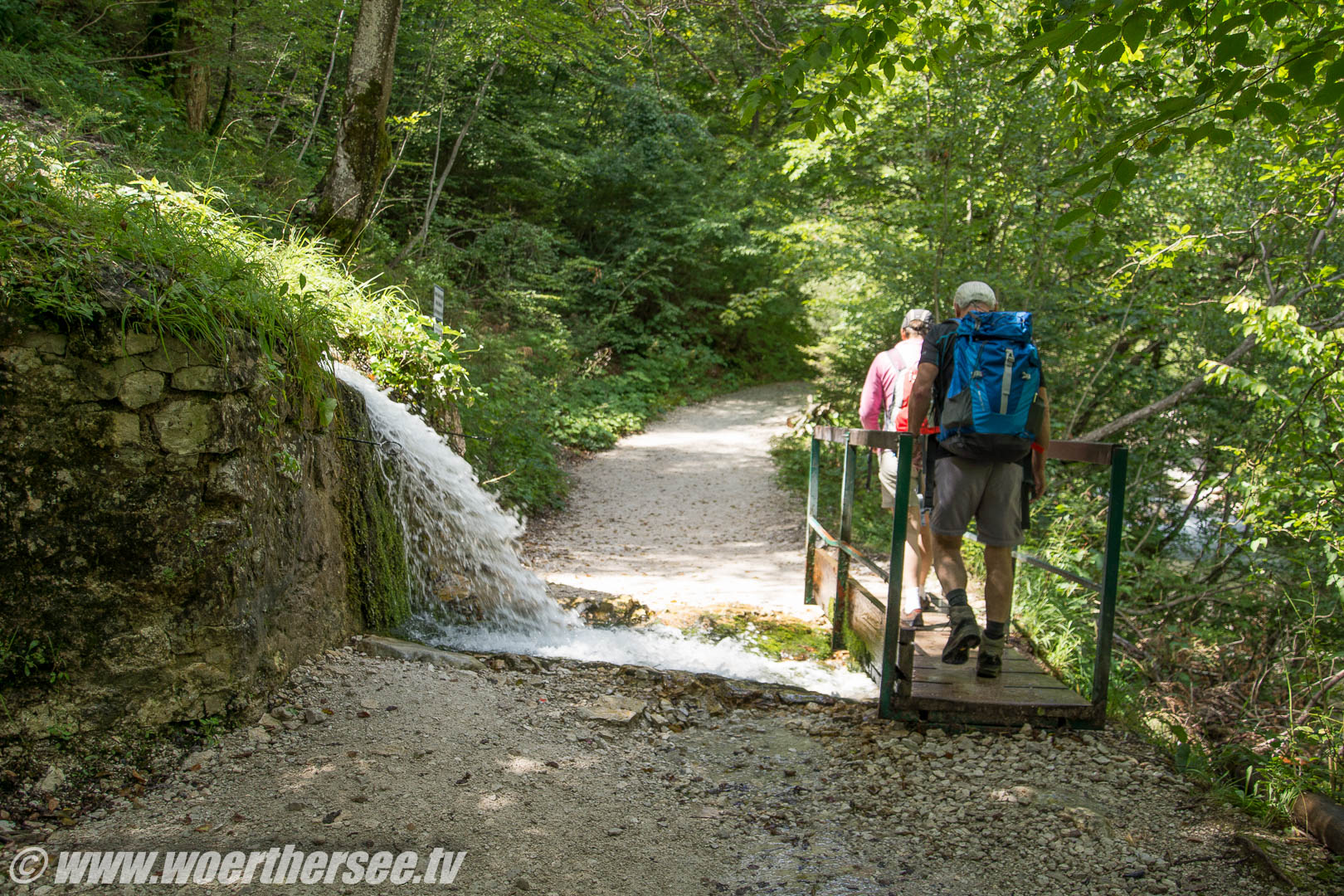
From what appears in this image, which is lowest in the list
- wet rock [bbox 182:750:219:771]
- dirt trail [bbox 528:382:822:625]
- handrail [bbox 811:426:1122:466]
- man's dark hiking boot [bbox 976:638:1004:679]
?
dirt trail [bbox 528:382:822:625]

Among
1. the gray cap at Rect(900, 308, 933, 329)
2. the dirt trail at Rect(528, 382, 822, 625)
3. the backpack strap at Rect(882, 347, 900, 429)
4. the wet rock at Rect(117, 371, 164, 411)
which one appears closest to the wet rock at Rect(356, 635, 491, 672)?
the wet rock at Rect(117, 371, 164, 411)

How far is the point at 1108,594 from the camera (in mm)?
3932

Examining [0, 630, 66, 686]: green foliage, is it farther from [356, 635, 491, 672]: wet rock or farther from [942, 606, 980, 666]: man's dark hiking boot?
[942, 606, 980, 666]: man's dark hiking boot

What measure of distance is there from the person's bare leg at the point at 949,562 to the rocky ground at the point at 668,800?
2.36 feet

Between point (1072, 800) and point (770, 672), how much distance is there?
1.94 meters

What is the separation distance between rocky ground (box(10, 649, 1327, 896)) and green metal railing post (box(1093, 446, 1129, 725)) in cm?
23

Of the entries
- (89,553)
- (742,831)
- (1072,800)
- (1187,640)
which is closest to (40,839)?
(89,553)

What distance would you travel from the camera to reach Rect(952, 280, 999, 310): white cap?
411cm

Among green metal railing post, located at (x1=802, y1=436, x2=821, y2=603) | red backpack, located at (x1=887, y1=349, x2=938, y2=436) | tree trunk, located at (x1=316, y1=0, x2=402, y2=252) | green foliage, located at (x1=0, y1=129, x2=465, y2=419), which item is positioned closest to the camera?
green foliage, located at (x1=0, y1=129, x2=465, y2=419)

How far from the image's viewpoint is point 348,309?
5.21 m

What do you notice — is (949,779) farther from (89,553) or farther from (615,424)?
(615,424)

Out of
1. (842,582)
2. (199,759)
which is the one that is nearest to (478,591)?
(842,582)

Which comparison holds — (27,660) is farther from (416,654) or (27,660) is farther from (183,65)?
(183,65)

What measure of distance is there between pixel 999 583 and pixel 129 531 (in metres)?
3.80
